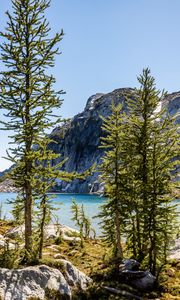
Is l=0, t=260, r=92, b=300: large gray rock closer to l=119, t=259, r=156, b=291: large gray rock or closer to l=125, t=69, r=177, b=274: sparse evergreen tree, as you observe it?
l=119, t=259, r=156, b=291: large gray rock

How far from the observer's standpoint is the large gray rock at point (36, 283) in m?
11.2

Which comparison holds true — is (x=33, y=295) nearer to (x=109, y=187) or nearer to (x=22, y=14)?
(x=109, y=187)

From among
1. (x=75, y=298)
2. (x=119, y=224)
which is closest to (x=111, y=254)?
(x=119, y=224)

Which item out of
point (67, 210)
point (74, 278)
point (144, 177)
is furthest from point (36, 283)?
point (67, 210)

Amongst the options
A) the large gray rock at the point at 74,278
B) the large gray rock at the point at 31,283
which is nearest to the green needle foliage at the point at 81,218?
the large gray rock at the point at 74,278

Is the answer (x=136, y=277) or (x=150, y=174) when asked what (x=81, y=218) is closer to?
(x=150, y=174)

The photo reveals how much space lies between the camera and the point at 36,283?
12.1 meters

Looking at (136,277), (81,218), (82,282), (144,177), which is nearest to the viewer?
(82,282)

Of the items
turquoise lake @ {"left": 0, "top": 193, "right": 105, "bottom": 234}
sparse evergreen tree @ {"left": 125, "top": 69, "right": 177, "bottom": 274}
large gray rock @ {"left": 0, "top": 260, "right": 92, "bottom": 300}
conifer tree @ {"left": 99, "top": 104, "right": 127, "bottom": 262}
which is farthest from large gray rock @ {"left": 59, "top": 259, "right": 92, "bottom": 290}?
sparse evergreen tree @ {"left": 125, "top": 69, "right": 177, "bottom": 274}

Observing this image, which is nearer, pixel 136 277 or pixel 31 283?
pixel 31 283

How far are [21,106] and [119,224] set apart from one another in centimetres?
983

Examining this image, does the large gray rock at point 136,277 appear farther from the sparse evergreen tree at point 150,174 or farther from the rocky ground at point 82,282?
the sparse evergreen tree at point 150,174

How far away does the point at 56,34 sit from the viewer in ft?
53.4

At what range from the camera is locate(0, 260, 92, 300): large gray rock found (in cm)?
1123
